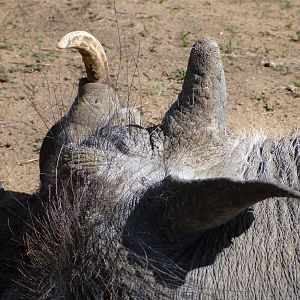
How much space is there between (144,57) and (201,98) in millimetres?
4096

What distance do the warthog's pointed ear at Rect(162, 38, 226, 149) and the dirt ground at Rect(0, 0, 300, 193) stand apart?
199 cm

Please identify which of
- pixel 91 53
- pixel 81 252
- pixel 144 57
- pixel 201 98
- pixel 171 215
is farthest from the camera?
pixel 144 57

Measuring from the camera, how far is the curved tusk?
3.58 meters

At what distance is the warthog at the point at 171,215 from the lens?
2.76m

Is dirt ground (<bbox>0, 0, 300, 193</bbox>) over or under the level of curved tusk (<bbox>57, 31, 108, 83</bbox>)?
under

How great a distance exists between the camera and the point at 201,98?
10.2ft

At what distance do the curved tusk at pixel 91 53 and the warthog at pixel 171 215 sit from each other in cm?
44

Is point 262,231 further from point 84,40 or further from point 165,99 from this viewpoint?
point 165,99

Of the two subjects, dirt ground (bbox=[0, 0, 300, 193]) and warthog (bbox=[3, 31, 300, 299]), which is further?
dirt ground (bbox=[0, 0, 300, 193])

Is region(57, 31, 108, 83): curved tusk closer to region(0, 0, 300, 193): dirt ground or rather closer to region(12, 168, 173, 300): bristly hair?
region(12, 168, 173, 300): bristly hair

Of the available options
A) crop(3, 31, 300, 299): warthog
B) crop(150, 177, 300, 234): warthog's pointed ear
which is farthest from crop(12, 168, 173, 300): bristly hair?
crop(150, 177, 300, 234): warthog's pointed ear

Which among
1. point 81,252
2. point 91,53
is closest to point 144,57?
point 91,53

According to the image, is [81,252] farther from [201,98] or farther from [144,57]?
[144,57]

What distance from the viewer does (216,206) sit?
96.7 inches
